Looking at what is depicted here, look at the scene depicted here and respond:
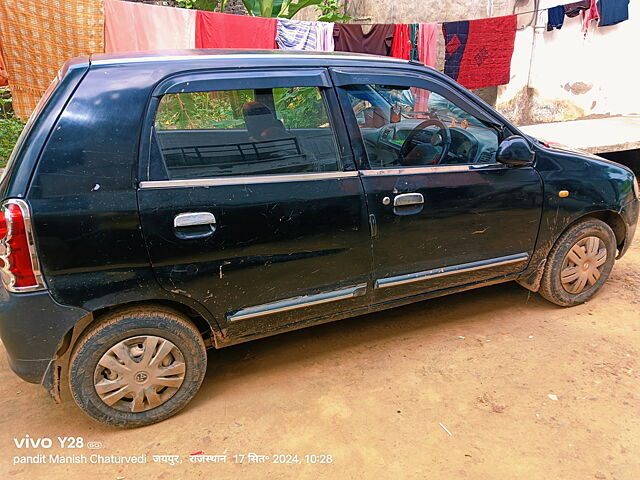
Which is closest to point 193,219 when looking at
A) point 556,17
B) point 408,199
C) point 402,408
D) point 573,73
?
point 408,199

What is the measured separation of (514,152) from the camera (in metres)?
2.70

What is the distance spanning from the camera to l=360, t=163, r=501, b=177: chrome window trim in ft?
8.13

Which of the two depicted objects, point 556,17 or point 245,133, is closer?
point 245,133

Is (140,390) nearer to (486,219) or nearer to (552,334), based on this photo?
(486,219)

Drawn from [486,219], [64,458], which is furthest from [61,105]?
[486,219]

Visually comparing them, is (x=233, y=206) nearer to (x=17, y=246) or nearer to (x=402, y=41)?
(x=17, y=246)

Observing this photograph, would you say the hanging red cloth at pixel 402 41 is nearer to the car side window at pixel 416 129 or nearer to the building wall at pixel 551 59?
the building wall at pixel 551 59

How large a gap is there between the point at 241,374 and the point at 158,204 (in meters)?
1.24

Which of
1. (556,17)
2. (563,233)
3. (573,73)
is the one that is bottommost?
(563,233)

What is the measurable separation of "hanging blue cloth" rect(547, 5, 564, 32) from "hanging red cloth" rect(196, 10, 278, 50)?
5358mm

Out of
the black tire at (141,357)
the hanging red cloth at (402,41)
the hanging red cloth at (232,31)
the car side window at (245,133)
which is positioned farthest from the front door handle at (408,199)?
the hanging red cloth at (402,41)

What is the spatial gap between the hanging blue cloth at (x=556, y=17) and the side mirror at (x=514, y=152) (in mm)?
6966

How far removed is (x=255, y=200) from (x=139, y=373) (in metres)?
1.05

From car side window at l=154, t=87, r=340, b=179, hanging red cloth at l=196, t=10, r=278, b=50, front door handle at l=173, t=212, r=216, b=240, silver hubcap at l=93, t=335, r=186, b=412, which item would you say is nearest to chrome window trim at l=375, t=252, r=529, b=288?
car side window at l=154, t=87, r=340, b=179
